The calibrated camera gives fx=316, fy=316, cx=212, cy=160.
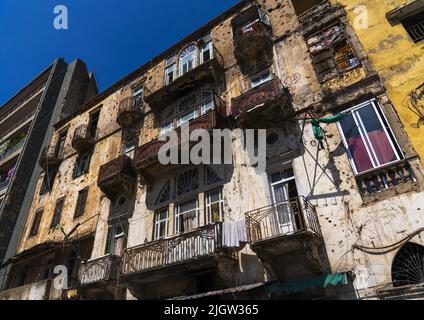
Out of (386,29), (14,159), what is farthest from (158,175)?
(14,159)

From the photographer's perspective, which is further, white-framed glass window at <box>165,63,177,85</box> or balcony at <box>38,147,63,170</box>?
balcony at <box>38,147,63,170</box>

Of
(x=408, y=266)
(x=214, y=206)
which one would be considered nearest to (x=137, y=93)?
(x=214, y=206)

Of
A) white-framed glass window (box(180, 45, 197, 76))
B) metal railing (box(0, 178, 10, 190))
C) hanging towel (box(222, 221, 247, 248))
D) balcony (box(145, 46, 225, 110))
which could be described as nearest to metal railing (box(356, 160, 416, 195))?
hanging towel (box(222, 221, 247, 248))

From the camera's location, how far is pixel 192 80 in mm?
17234

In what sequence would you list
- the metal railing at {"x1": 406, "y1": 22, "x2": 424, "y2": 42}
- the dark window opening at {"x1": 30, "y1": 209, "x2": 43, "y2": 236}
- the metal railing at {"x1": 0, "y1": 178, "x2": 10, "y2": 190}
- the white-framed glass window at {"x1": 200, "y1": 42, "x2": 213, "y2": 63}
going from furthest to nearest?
the metal railing at {"x1": 0, "y1": 178, "x2": 10, "y2": 190}
the dark window opening at {"x1": 30, "y1": 209, "x2": 43, "y2": 236}
the white-framed glass window at {"x1": 200, "y1": 42, "x2": 213, "y2": 63}
the metal railing at {"x1": 406, "y1": 22, "x2": 424, "y2": 42}

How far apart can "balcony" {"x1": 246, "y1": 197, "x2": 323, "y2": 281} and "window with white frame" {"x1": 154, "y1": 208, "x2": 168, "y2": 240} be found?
4.78m

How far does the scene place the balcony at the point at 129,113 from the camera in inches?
758

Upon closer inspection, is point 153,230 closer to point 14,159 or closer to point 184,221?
point 184,221

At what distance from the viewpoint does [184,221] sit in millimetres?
13570

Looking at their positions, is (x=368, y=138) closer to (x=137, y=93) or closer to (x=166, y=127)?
(x=166, y=127)

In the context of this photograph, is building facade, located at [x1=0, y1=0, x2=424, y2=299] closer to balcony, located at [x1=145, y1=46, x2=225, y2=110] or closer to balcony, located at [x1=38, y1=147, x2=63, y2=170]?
balcony, located at [x1=145, y1=46, x2=225, y2=110]

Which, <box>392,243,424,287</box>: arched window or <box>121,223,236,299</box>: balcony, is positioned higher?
<box>121,223,236,299</box>: balcony

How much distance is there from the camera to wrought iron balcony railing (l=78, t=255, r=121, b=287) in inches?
522

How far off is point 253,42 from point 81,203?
13.3 metres
